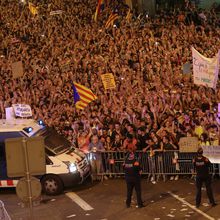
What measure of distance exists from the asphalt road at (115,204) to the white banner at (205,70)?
3549 mm

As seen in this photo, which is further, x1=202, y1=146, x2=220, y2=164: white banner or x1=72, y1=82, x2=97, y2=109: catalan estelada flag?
x1=72, y1=82, x2=97, y2=109: catalan estelada flag

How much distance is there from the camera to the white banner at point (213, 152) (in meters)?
13.6

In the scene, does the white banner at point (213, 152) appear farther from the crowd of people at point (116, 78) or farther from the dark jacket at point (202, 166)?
the dark jacket at point (202, 166)

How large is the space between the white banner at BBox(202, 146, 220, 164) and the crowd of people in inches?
15.9

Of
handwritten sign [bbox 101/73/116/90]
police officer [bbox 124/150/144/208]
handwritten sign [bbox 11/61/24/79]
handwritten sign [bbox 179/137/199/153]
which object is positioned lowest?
police officer [bbox 124/150/144/208]

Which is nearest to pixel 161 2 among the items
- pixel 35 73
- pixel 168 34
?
pixel 168 34

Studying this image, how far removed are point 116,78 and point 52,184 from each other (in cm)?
659

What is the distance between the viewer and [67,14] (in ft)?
100

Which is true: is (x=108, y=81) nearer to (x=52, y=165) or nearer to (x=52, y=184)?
(x=52, y=165)

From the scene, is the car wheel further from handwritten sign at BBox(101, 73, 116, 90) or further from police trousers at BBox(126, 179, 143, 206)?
handwritten sign at BBox(101, 73, 116, 90)

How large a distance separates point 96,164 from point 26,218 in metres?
3.26

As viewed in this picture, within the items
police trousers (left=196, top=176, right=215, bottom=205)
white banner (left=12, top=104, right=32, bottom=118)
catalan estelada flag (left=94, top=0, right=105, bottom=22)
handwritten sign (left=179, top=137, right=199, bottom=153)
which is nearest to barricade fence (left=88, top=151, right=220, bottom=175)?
handwritten sign (left=179, top=137, right=199, bottom=153)

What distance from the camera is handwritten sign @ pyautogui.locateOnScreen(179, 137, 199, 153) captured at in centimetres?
1403

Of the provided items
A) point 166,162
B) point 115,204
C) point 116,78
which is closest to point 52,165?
point 115,204
